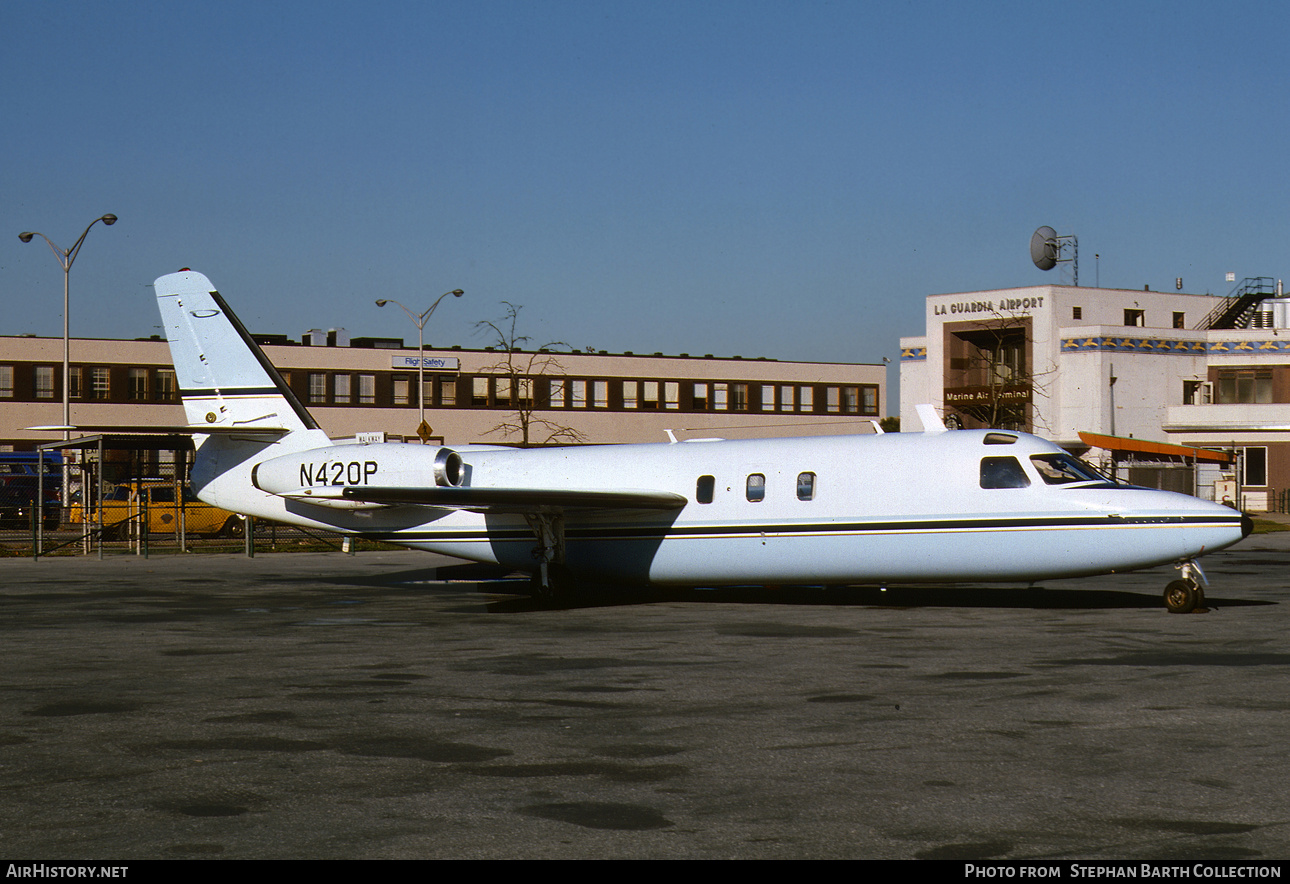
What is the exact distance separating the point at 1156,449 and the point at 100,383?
6069 cm

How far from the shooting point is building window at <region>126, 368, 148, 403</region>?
81.5 metres

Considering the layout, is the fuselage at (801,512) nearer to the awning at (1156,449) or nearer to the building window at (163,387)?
the awning at (1156,449)

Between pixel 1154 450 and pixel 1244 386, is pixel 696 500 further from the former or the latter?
pixel 1244 386

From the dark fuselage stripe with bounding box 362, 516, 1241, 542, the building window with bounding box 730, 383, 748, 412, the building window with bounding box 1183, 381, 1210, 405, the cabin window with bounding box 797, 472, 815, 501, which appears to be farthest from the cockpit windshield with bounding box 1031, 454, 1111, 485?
the building window with bounding box 730, 383, 748, 412

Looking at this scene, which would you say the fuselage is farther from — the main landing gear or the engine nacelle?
the main landing gear

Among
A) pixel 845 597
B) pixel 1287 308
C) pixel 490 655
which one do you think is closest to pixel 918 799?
pixel 490 655

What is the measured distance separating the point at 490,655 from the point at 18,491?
4572 centimetres

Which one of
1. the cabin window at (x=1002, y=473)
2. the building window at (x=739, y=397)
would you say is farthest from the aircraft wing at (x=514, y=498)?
the building window at (x=739, y=397)

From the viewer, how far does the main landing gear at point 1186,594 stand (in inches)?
709

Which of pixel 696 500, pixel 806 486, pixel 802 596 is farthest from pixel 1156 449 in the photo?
pixel 696 500

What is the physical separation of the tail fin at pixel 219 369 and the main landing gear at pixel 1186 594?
48.9 feet

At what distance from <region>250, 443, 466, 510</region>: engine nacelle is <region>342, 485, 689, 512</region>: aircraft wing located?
1298 mm
